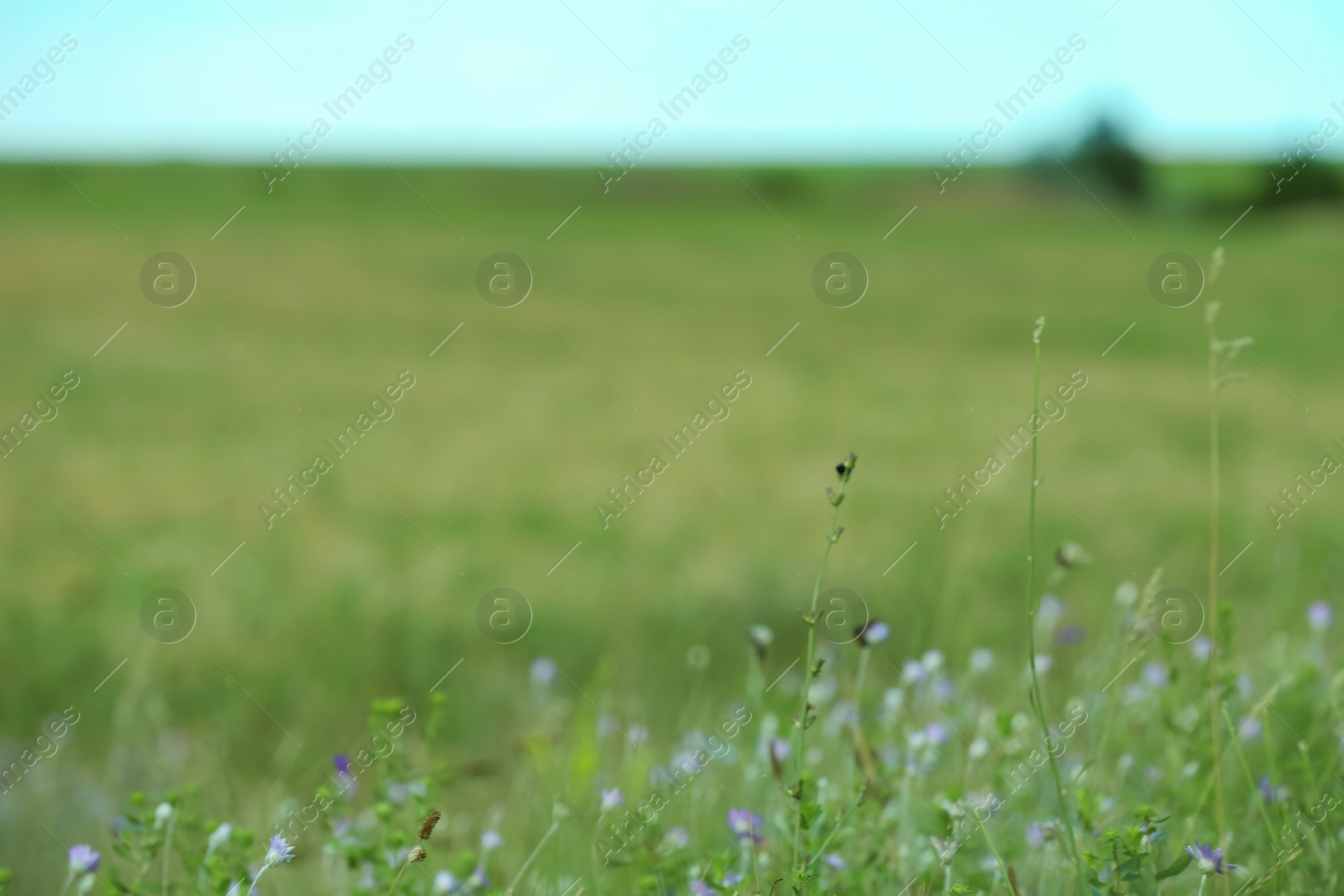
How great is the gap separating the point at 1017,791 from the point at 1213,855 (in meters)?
0.75

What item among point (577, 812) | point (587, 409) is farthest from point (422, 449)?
point (577, 812)

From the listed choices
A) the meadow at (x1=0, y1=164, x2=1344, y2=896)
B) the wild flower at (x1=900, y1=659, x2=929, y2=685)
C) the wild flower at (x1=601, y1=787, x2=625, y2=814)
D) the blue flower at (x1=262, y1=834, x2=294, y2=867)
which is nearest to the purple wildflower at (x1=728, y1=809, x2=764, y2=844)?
the meadow at (x1=0, y1=164, x2=1344, y2=896)

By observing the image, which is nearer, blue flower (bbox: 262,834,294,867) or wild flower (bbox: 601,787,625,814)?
blue flower (bbox: 262,834,294,867)

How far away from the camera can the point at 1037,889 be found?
182 centimetres

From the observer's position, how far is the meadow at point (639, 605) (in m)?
1.86

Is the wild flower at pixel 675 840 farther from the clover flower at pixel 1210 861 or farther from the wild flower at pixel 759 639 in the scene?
the clover flower at pixel 1210 861

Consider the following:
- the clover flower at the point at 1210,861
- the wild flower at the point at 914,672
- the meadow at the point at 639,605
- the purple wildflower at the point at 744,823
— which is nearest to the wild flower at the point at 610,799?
the meadow at the point at 639,605

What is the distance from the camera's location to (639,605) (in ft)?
18.4

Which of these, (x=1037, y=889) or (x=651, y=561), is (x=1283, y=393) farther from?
(x=1037, y=889)

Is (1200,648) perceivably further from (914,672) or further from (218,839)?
(218,839)

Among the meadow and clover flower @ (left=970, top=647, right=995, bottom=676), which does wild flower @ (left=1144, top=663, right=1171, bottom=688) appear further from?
clover flower @ (left=970, top=647, right=995, bottom=676)

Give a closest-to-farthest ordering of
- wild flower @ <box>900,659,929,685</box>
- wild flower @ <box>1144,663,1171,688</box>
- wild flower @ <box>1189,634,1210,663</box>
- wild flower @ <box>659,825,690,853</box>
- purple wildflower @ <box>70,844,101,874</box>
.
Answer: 1. purple wildflower @ <box>70,844,101,874</box>
2. wild flower @ <box>659,825,690,853</box>
3. wild flower @ <box>900,659,929,685</box>
4. wild flower @ <box>1189,634,1210,663</box>
5. wild flower @ <box>1144,663,1171,688</box>

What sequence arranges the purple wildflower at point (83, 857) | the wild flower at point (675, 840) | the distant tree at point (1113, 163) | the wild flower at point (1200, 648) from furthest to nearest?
the distant tree at point (1113, 163)
the wild flower at point (1200, 648)
the wild flower at point (675, 840)
the purple wildflower at point (83, 857)

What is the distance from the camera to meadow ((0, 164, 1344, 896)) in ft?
6.11
